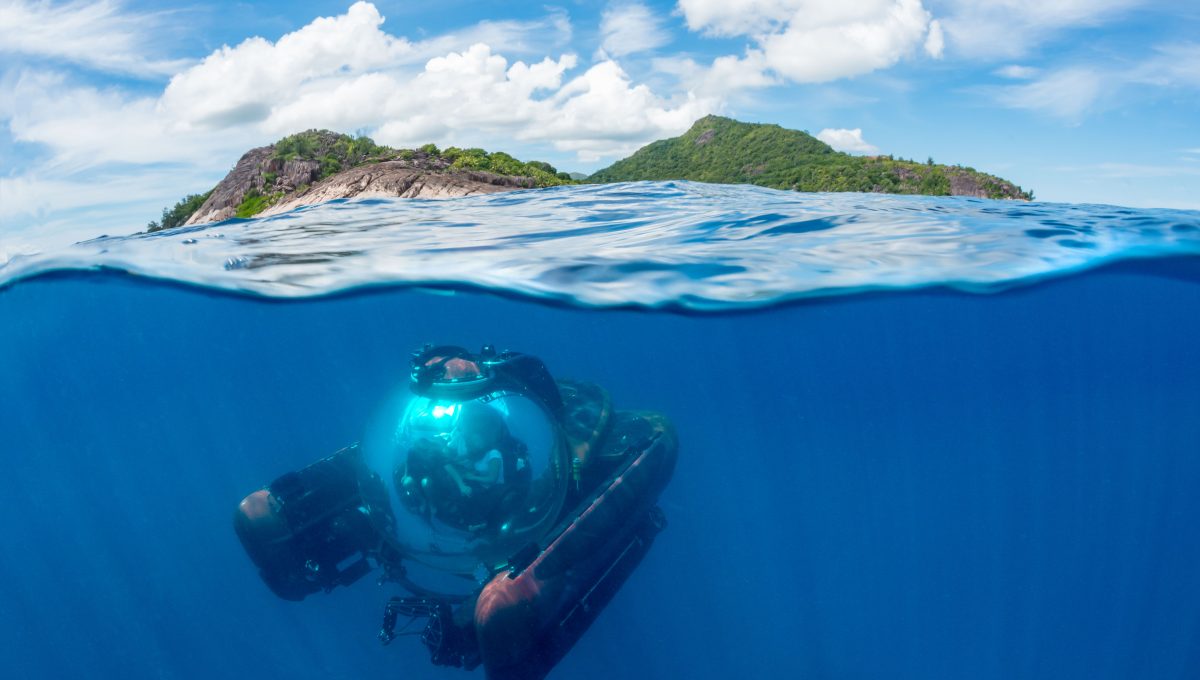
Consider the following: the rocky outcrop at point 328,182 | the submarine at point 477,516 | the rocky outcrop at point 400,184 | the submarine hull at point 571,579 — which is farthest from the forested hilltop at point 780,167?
the submarine at point 477,516

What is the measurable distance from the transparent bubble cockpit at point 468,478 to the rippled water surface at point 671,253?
111 inches

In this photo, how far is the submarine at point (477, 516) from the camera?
494 cm

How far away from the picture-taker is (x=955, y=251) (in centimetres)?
784

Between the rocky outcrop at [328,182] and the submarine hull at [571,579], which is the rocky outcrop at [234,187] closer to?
the rocky outcrop at [328,182]

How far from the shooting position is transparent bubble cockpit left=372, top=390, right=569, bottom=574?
→ 16.3 ft

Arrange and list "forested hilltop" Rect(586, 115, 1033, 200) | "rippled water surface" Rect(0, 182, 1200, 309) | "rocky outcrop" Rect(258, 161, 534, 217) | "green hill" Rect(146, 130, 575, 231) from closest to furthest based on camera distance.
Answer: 1. "rippled water surface" Rect(0, 182, 1200, 309)
2. "rocky outcrop" Rect(258, 161, 534, 217)
3. "green hill" Rect(146, 130, 575, 231)
4. "forested hilltop" Rect(586, 115, 1033, 200)

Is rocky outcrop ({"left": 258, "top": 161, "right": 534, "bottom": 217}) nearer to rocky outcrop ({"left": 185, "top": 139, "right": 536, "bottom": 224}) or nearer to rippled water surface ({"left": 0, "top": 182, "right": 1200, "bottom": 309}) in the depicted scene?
rocky outcrop ({"left": 185, "top": 139, "right": 536, "bottom": 224})

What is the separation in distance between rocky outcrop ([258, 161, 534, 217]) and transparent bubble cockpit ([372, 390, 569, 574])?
17.0 m

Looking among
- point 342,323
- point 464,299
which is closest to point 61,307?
point 342,323

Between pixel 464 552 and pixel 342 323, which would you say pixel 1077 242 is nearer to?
pixel 464 552

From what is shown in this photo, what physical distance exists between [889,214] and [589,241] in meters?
4.79

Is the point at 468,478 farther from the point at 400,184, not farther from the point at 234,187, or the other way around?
the point at 234,187

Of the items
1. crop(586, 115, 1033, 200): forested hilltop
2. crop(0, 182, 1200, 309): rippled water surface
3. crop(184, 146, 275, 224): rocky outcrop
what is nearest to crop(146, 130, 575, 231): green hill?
crop(184, 146, 275, 224): rocky outcrop

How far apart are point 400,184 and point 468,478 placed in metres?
19.3
